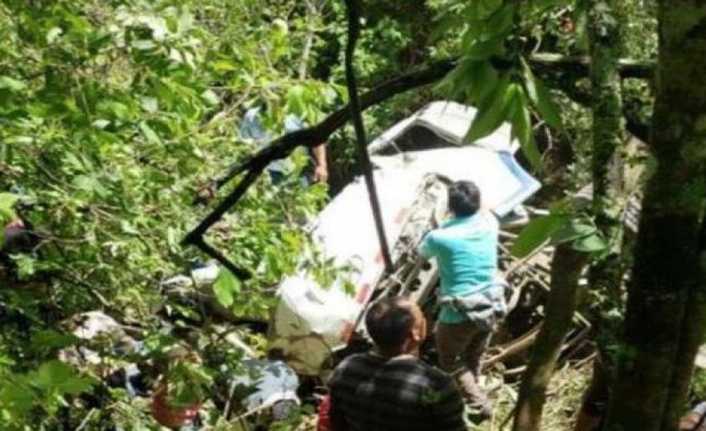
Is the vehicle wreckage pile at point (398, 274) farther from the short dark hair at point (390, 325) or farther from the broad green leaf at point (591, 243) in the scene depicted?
the broad green leaf at point (591, 243)

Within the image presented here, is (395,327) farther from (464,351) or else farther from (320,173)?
(320,173)

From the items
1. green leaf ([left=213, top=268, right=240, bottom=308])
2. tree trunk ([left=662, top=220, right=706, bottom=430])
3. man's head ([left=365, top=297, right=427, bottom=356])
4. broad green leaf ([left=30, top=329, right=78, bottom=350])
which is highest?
tree trunk ([left=662, top=220, right=706, bottom=430])

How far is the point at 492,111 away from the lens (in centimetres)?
165

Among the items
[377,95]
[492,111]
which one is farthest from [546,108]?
[377,95]

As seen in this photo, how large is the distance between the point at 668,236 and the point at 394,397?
2.70m

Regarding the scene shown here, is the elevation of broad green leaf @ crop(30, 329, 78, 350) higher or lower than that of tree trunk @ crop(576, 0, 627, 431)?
lower

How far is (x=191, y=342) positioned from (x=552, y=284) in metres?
1.52

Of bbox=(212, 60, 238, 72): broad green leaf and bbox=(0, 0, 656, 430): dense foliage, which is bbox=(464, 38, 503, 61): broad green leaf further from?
bbox=(212, 60, 238, 72): broad green leaf

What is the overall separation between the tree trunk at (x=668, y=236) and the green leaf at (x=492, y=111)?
0.23 metres

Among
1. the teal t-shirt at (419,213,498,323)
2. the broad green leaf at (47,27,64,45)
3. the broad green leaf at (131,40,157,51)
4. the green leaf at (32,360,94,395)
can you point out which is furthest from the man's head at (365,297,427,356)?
the teal t-shirt at (419,213,498,323)

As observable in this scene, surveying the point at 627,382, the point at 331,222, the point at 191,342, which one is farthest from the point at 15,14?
the point at 331,222

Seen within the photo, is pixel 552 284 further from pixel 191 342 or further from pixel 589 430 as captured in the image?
pixel 191 342

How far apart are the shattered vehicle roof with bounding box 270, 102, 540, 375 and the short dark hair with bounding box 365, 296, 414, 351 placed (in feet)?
6.00

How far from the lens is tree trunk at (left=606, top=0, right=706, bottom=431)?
146 centimetres
